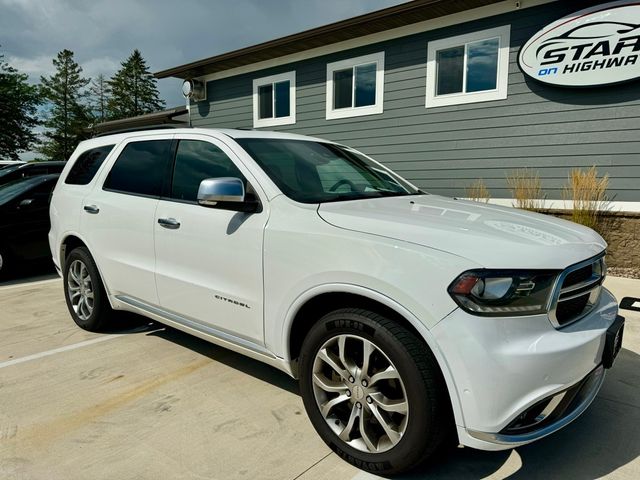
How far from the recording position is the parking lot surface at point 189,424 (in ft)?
7.34

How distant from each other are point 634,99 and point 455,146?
2.66 m

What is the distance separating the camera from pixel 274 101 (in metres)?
10.8

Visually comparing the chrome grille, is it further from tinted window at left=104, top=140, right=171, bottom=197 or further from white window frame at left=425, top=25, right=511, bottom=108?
white window frame at left=425, top=25, right=511, bottom=108

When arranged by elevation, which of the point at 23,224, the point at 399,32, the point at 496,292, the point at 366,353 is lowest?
the point at 366,353

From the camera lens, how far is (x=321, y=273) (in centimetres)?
226

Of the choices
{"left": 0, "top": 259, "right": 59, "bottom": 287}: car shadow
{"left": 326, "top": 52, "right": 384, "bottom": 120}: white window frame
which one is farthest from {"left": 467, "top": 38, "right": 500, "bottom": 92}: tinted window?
{"left": 0, "top": 259, "right": 59, "bottom": 287}: car shadow

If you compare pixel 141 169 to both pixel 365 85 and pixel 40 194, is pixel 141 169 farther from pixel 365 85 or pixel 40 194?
pixel 365 85

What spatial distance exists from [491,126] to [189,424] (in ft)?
22.6

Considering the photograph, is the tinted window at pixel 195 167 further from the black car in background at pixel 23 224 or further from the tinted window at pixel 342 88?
the tinted window at pixel 342 88

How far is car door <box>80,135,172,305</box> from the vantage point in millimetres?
3346

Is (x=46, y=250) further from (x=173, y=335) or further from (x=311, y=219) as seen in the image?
(x=311, y=219)

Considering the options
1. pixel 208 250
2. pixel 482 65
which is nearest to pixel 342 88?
pixel 482 65

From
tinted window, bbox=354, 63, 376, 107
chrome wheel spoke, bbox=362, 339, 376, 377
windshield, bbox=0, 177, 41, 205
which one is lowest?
chrome wheel spoke, bbox=362, 339, 376, 377

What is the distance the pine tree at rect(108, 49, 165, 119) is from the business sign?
51487 millimetres
